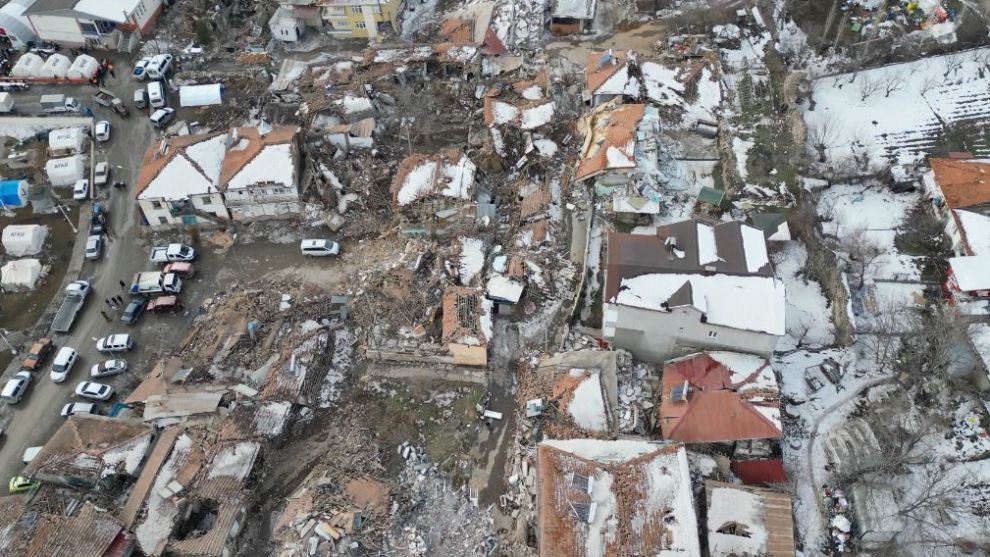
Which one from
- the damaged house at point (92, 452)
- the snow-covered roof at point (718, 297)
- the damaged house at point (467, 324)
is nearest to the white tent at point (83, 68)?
the damaged house at point (92, 452)

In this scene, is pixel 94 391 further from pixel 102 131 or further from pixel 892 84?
pixel 892 84

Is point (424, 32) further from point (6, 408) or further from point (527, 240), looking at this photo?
point (6, 408)

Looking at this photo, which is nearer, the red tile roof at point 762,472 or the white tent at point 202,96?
the red tile roof at point 762,472

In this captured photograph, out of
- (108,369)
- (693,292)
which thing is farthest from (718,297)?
(108,369)

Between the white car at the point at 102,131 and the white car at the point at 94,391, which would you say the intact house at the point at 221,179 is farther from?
the white car at the point at 94,391

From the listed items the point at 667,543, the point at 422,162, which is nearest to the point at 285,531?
the point at 667,543
